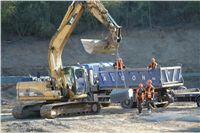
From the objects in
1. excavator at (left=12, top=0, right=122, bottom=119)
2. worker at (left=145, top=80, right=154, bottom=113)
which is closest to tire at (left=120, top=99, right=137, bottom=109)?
excavator at (left=12, top=0, right=122, bottom=119)

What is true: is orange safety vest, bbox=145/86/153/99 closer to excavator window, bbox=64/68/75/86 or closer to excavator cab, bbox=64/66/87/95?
excavator cab, bbox=64/66/87/95

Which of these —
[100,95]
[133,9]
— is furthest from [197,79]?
[100,95]

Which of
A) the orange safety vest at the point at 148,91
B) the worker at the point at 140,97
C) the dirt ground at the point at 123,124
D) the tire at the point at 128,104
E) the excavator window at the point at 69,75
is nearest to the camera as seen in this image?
the dirt ground at the point at 123,124

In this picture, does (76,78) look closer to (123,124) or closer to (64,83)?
(64,83)

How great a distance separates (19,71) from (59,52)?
2131 cm

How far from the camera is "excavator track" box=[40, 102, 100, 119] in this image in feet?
72.4

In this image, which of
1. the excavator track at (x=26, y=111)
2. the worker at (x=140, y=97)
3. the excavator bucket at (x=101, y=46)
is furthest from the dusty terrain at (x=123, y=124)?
the excavator bucket at (x=101, y=46)

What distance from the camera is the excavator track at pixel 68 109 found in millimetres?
22078

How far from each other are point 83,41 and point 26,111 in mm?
3967

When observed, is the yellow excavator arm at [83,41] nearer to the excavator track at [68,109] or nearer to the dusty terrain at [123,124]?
the excavator track at [68,109]

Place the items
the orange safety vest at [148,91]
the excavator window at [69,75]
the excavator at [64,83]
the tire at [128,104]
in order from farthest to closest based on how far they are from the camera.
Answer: the tire at [128,104] → the excavator window at [69,75] → the excavator at [64,83] → the orange safety vest at [148,91]

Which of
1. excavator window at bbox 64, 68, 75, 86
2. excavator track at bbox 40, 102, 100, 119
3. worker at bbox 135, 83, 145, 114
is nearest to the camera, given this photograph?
excavator track at bbox 40, 102, 100, 119

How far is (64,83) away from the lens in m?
23.2

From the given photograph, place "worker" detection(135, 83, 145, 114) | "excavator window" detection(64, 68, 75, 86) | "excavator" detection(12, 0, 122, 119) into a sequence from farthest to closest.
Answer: "excavator window" detection(64, 68, 75, 86) → "excavator" detection(12, 0, 122, 119) → "worker" detection(135, 83, 145, 114)
